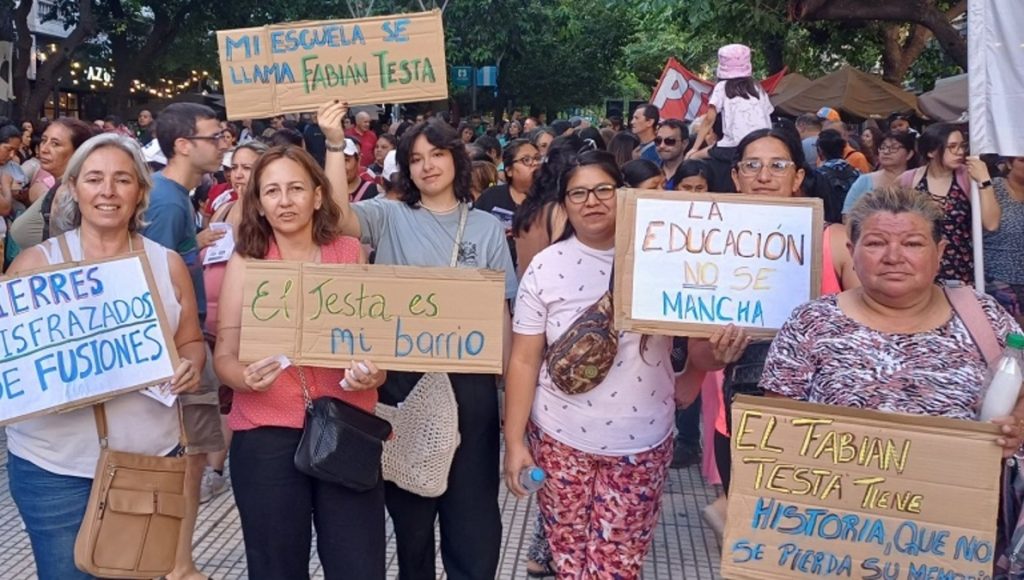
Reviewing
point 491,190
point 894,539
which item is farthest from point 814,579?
point 491,190

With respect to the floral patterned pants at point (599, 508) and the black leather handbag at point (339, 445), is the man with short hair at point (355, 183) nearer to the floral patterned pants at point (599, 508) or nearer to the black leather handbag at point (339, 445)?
the black leather handbag at point (339, 445)

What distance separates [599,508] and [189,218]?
2.11 metres

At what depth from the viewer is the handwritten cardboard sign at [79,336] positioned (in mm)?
2744

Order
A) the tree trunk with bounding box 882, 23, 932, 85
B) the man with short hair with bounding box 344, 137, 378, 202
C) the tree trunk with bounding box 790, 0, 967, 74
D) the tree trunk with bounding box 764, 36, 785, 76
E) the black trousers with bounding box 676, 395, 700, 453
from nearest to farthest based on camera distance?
1. the man with short hair with bounding box 344, 137, 378, 202
2. the black trousers with bounding box 676, 395, 700, 453
3. the tree trunk with bounding box 790, 0, 967, 74
4. the tree trunk with bounding box 764, 36, 785, 76
5. the tree trunk with bounding box 882, 23, 932, 85

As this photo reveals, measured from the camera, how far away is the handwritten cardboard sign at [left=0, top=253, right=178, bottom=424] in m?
2.74

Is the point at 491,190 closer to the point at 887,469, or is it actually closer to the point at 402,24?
the point at 402,24

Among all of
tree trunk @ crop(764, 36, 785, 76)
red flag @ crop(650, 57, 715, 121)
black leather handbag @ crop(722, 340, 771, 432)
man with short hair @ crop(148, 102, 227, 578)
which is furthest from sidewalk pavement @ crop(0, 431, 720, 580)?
tree trunk @ crop(764, 36, 785, 76)

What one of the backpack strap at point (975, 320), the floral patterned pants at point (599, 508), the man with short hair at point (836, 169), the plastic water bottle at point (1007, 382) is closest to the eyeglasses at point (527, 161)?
the man with short hair at point (836, 169)

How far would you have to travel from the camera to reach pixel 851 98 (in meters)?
17.2

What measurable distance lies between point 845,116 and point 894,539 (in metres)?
17.3

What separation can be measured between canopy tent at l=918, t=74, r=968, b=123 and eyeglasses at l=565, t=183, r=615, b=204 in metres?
11.6

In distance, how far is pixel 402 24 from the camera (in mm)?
3746

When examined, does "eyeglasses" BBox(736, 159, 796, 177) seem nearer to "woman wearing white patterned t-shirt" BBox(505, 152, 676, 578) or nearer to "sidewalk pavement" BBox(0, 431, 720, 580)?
"woman wearing white patterned t-shirt" BBox(505, 152, 676, 578)

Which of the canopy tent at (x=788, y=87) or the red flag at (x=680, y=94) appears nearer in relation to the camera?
the red flag at (x=680, y=94)
